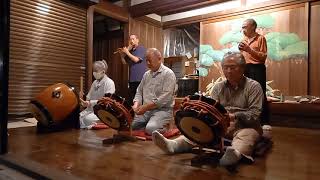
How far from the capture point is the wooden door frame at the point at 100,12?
6.10 m

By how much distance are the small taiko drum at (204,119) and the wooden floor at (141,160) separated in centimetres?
24

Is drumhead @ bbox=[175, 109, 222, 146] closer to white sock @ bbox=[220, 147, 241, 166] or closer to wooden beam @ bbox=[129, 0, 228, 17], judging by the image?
white sock @ bbox=[220, 147, 241, 166]

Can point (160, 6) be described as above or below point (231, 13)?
above

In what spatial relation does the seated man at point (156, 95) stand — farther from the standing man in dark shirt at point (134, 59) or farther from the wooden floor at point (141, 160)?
the standing man in dark shirt at point (134, 59)

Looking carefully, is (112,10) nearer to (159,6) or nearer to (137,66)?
(159,6)

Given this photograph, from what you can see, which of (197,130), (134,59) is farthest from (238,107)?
(134,59)

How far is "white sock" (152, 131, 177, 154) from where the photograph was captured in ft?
7.94

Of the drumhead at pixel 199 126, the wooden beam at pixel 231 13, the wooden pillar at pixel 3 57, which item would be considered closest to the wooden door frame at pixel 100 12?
the wooden beam at pixel 231 13

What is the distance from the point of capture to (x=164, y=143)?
2482 millimetres

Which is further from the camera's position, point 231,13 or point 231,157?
point 231,13

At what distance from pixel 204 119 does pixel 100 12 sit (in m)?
5.06

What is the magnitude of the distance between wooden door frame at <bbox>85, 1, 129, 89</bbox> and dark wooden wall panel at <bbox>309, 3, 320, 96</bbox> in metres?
4.27

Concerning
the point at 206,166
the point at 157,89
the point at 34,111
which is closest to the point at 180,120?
the point at 206,166

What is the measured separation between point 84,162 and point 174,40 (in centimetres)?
685
